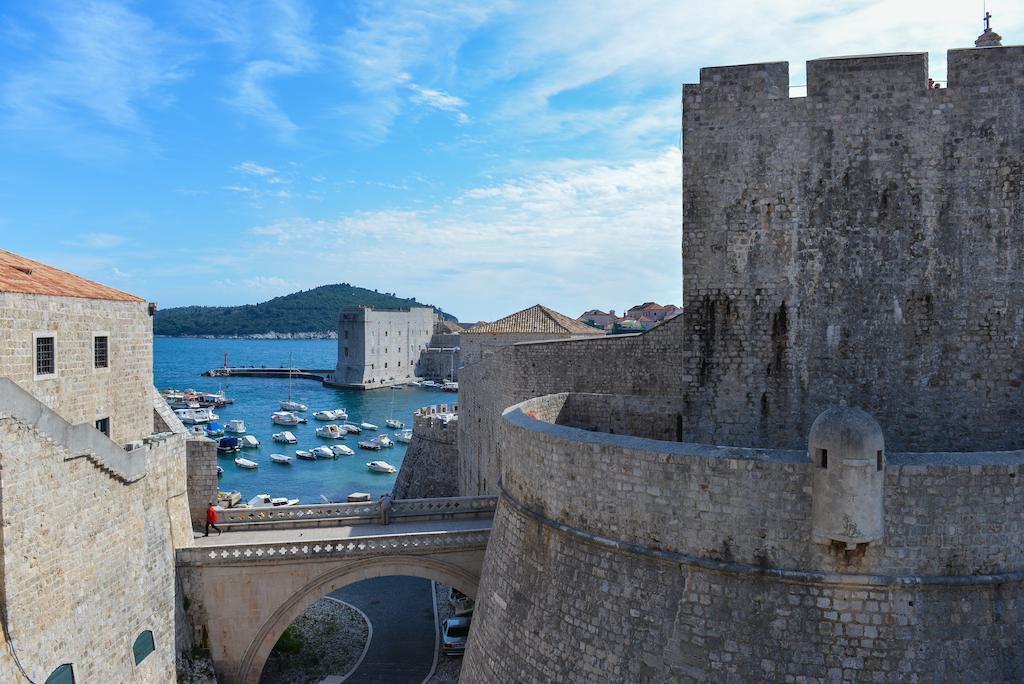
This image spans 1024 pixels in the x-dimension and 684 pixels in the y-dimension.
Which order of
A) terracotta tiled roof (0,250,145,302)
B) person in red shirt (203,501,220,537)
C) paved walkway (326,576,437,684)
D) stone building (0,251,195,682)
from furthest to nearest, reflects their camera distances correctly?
paved walkway (326,576,437,684) → person in red shirt (203,501,220,537) → terracotta tiled roof (0,250,145,302) → stone building (0,251,195,682)

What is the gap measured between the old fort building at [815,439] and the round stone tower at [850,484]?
2 cm

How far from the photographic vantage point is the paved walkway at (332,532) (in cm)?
1603

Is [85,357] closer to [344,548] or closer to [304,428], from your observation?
[344,548]

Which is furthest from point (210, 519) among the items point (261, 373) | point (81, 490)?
point (261, 373)

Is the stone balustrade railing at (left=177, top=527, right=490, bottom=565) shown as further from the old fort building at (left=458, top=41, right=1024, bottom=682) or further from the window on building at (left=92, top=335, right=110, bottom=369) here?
the old fort building at (left=458, top=41, right=1024, bottom=682)

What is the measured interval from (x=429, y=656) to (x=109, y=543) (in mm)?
8463

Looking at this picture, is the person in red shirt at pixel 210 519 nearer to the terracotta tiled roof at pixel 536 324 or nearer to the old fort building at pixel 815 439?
the old fort building at pixel 815 439

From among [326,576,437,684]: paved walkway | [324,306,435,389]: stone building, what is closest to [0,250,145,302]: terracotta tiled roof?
[326,576,437,684]: paved walkway

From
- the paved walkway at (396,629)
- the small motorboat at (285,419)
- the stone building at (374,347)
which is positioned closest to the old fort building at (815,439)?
the paved walkway at (396,629)

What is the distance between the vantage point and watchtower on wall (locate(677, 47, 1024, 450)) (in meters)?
10.4

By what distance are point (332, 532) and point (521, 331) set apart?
A: 57.1ft

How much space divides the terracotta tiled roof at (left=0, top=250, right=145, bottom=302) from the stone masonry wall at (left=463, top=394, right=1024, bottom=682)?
10.0 metres

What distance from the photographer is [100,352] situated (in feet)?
49.3

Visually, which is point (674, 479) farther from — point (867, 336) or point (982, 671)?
point (867, 336)
